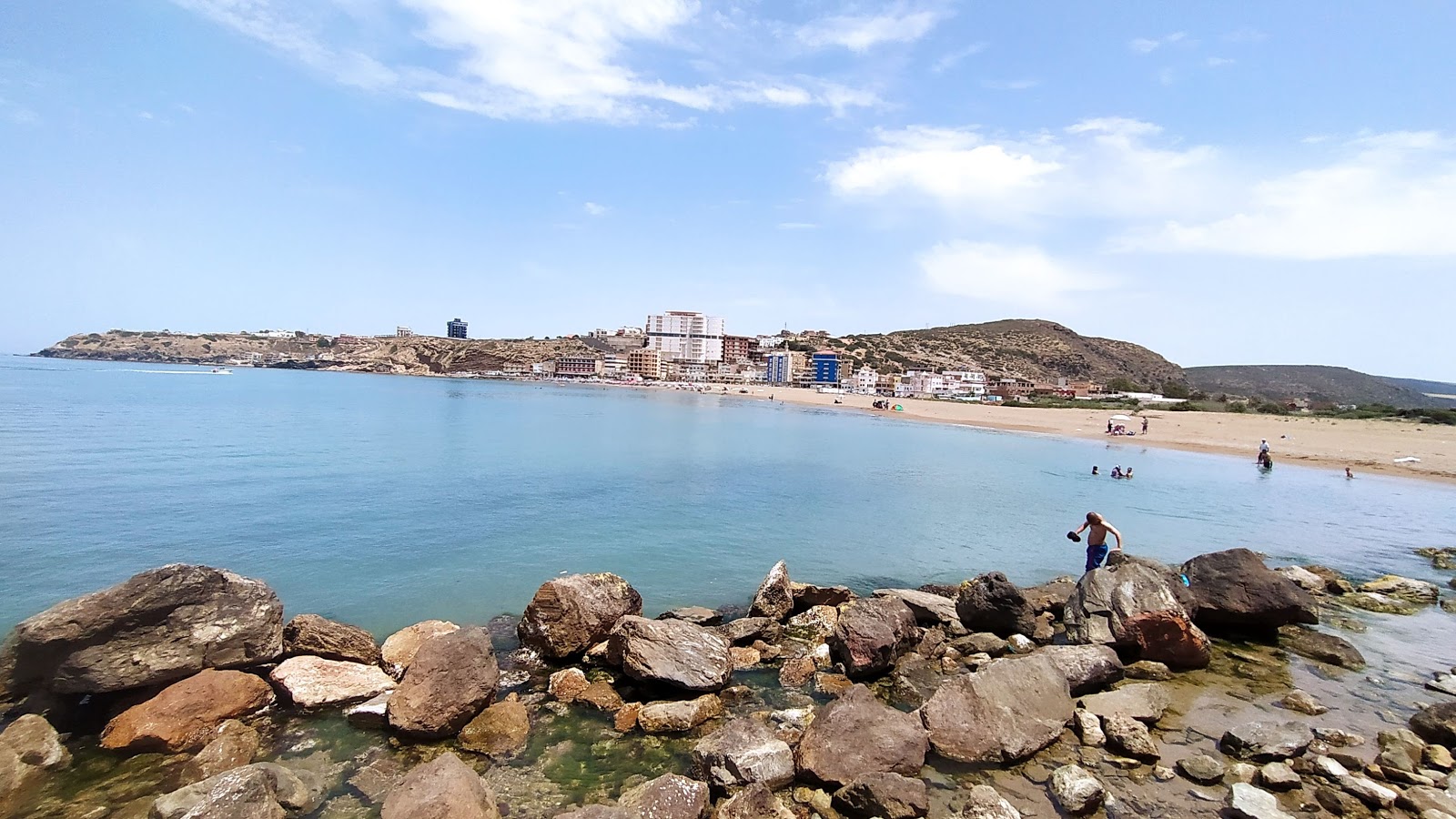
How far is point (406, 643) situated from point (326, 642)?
3.45ft

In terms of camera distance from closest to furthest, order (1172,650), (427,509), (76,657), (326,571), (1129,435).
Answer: (76,657), (1172,650), (326,571), (427,509), (1129,435)

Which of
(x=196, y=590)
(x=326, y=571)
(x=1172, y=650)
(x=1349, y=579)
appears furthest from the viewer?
(x=1349, y=579)

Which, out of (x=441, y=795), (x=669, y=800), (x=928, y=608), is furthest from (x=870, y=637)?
(x=441, y=795)

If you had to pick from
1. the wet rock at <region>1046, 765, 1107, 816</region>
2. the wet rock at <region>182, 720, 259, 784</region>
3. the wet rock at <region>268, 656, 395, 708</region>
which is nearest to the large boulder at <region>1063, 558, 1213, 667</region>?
the wet rock at <region>1046, 765, 1107, 816</region>

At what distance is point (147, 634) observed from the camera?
7828 millimetres

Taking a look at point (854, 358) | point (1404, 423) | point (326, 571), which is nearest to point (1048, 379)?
point (854, 358)

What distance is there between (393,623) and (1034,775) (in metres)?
10.1

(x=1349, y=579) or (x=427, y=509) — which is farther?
(x=427, y=509)

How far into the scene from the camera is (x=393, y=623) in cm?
1140

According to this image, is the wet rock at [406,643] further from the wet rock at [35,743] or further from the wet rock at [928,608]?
the wet rock at [928,608]

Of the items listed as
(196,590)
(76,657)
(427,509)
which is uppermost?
(196,590)

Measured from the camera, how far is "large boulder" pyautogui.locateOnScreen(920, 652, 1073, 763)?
7.14m

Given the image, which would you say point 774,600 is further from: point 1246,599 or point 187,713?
point 187,713

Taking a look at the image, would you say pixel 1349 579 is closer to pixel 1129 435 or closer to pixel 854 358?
pixel 1129 435
